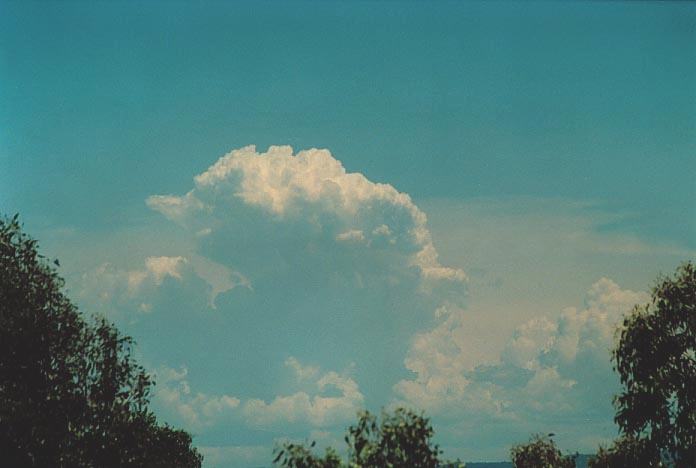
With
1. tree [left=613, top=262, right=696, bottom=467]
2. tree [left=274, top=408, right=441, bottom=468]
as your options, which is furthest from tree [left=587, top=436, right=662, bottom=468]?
tree [left=274, top=408, right=441, bottom=468]

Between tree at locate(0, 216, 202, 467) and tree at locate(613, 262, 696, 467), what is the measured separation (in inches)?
1516

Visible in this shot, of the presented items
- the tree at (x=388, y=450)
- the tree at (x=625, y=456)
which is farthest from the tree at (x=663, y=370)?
the tree at (x=388, y=450)

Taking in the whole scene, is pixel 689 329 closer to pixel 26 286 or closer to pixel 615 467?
pixel 615 467

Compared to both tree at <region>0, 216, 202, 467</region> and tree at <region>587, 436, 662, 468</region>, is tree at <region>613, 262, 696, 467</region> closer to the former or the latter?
tree at <region>587, 436, 662, 468</region>

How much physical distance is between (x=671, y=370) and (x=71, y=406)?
41.9 m

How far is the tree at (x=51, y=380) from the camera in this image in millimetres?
58938

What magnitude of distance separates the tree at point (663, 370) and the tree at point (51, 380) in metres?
38.5

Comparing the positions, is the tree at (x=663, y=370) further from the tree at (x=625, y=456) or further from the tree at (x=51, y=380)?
the tree at (x=51, y=380)

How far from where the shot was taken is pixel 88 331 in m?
68.1

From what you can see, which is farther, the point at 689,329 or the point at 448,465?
the point at 689,329

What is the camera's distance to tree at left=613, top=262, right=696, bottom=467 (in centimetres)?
5322

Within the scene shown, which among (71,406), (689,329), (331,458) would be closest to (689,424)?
(689,329)

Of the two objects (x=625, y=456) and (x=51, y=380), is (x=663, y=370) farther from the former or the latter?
(x=51, y=380)

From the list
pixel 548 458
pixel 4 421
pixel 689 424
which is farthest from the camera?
pixel 548 458
